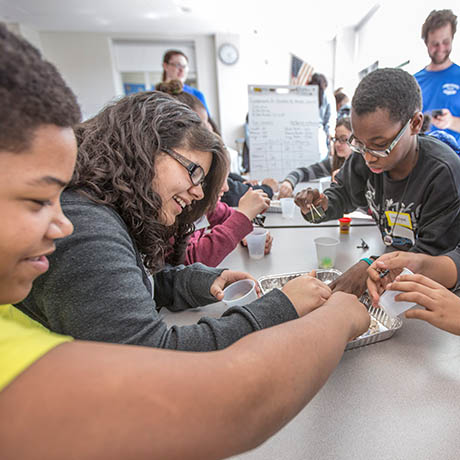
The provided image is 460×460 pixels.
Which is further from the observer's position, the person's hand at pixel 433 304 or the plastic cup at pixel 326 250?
the plastic cup at pixel 326 250

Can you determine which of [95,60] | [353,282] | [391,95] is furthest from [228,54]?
[353,282]

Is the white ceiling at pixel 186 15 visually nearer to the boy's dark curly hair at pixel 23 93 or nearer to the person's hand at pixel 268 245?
the person's hand at pixel 268 245

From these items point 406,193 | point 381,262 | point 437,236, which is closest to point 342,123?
point 406,193

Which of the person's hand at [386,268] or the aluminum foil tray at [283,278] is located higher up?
the person's hand at [386,268]

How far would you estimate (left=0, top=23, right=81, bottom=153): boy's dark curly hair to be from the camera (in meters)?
0.28

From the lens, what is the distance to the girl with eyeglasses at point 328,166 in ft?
7.35

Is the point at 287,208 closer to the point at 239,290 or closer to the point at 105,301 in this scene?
the point at 239,290

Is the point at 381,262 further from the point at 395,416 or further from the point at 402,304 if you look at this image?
the point at 395,416

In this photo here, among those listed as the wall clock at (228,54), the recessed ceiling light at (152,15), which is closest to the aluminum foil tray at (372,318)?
the recessed ceiling light at (152,15)

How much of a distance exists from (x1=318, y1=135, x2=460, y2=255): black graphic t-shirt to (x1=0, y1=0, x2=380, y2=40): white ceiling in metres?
5.05

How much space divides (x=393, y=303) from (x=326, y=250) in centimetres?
41

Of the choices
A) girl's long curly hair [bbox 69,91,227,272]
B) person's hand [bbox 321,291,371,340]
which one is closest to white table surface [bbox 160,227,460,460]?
person's hand [bbox 321,291,371,340]

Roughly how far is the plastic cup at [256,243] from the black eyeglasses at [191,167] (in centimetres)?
48

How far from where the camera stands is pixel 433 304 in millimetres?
659
